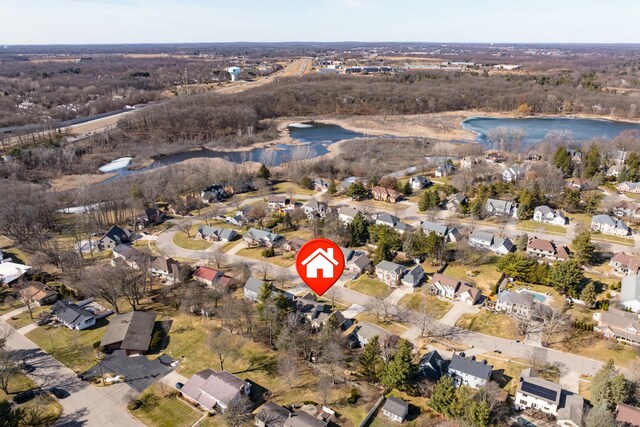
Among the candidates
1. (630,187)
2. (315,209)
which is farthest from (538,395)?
(630,187)

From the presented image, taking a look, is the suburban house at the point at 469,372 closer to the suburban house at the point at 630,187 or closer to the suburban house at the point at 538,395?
the suburban house at the point at 538,395

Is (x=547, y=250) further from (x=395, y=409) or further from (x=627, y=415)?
(x=395, y=409)

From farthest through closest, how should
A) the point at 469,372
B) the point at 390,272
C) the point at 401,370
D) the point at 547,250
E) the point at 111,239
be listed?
the point at 111,239 → the point at 547,250 → the point at 390,272 → the point at 469,372 → the point at 401,370

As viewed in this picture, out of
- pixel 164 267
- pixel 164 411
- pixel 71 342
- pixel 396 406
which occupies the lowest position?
pixel 71 342

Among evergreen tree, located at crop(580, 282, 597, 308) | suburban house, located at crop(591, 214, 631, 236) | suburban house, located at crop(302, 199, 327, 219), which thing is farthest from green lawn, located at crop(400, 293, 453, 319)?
suburban house, located at crop(591, 214, 631, 236)

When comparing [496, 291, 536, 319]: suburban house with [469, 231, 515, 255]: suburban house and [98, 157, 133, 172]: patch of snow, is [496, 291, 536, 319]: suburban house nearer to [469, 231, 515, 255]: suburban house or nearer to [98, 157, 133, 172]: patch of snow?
[469, 231, 515, 255]: suburban house

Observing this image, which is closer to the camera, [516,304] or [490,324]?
[490,324]

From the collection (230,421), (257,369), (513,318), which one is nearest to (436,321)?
(513,318)
